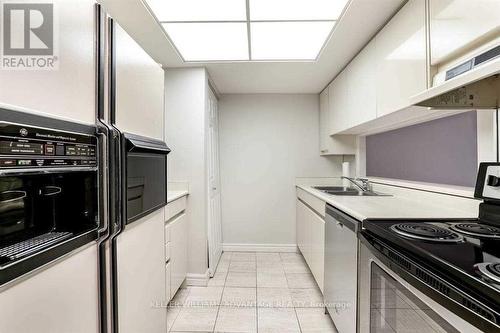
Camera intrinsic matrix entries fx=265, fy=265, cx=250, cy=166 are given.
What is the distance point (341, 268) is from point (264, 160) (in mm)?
2148

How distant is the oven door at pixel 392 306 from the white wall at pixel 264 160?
2277 mm

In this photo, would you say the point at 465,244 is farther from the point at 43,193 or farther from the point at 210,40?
the point at 210,40

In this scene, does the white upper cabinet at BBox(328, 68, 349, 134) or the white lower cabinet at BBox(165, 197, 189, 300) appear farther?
the white upper cabinet at BBox(328, 68, 349, 134)

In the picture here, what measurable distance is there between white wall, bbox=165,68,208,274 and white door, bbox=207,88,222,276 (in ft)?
0.53

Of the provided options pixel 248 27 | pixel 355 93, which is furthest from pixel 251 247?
pixel 248 27

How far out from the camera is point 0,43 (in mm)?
599

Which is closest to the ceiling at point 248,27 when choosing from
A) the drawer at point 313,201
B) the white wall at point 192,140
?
the white wall at point 192,140

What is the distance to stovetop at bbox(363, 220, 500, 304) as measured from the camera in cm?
68

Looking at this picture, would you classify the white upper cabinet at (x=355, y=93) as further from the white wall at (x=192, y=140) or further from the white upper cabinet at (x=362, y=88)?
the white wall at (x=192, y=140)

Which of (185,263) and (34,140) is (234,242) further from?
(34,140)

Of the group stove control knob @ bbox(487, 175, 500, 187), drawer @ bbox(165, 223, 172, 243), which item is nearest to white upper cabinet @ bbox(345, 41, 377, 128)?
stove control knob @ bbox(487, 175, 500, 187)

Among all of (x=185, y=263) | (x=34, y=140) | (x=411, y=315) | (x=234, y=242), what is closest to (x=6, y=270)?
(x=34, y=140)

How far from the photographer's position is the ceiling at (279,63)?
169 cm

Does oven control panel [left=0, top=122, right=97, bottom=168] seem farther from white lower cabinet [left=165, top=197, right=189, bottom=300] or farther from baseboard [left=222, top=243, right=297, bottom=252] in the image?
baseboard [left=222, top=243, right=297, bottom=252]
